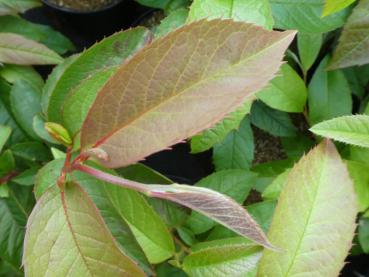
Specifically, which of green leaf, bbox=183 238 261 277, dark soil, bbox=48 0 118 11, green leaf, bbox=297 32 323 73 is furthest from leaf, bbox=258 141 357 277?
dark soil, bbox=48 0 118 11

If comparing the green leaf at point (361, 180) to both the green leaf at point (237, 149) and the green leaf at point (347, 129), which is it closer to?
the green leaf at point (347, 129)

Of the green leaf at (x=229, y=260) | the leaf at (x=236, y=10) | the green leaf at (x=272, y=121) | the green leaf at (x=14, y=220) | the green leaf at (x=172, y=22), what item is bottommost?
the green leaf at (x=14, y=220)

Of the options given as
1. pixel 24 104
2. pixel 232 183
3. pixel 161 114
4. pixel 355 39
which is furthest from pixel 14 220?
pixel 355 39

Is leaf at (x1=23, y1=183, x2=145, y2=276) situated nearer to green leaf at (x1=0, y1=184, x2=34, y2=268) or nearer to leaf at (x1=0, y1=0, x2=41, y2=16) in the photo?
green leaf at (x1=0, y1=184, x2=34, y2=268)

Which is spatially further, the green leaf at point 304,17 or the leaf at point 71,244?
the green leaf at point 304,17

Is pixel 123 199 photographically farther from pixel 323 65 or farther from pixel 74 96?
pixel 323 65

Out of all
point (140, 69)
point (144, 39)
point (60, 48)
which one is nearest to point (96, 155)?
point (140, 69)

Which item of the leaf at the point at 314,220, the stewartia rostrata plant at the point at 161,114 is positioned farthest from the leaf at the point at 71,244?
the leaf at the point at 314,220
